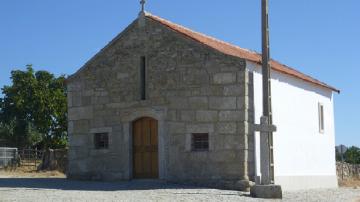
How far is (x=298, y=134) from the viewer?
22.0 meters

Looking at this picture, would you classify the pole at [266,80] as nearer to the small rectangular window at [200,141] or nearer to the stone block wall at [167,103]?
the stone block wall at [167,103]

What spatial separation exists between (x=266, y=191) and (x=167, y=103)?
523cm

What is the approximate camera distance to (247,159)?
59.5ft

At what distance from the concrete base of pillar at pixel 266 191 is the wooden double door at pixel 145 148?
472 cm

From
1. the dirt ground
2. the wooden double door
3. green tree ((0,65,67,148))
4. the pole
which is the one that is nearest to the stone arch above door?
the wooden double door

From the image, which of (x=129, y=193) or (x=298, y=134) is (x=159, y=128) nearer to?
(x=129, y=193)

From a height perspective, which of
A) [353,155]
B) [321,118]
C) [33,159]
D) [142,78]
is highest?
[142,78]

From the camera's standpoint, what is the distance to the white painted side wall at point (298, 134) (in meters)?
20.2

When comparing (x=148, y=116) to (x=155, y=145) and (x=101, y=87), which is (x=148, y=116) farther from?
(x=101, y=87)

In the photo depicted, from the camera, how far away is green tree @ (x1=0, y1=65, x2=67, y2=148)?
1927 inches

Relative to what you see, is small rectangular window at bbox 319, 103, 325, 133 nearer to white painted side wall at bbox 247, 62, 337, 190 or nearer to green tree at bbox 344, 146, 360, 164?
white painted side wall at bbox 247, 62, 337, 190

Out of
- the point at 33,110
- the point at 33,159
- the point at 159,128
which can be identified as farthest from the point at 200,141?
the point at 33,110

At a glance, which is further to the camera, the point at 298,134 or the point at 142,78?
the point at 298,134

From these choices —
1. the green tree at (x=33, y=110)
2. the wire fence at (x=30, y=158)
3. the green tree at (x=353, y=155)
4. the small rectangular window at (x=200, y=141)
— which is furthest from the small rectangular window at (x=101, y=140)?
the green tree at (x=353, y=155)
